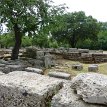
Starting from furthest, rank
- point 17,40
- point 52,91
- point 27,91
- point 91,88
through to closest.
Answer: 1. point 17,40
2. point 52,91
3. point 27,91
4. point 91,88

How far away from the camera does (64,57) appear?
27656mm

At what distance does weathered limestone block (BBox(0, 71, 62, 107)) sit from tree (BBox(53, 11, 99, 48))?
5022 cm

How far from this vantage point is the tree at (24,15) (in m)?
18.6

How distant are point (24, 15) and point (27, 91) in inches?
627

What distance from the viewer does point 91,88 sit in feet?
10.7

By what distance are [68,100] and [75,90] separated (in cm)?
24

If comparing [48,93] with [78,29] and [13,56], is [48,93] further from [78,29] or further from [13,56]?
[78,29]

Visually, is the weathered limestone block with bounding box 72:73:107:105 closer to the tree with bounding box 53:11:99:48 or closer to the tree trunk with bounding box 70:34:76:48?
the tree with bounding box 53:11:99:48

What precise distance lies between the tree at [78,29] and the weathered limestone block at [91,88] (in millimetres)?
50732

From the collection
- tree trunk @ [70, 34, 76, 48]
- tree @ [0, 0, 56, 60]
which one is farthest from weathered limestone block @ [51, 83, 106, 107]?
tree trunk @ [70, 34, 76, 48]

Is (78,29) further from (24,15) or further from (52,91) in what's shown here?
(52,91)

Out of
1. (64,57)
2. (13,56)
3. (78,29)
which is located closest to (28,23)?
(13,56)

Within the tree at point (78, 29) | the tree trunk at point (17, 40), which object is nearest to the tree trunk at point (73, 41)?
the tree at point (78, 29)

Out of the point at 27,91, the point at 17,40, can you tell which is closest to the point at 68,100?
the point at 27,91
